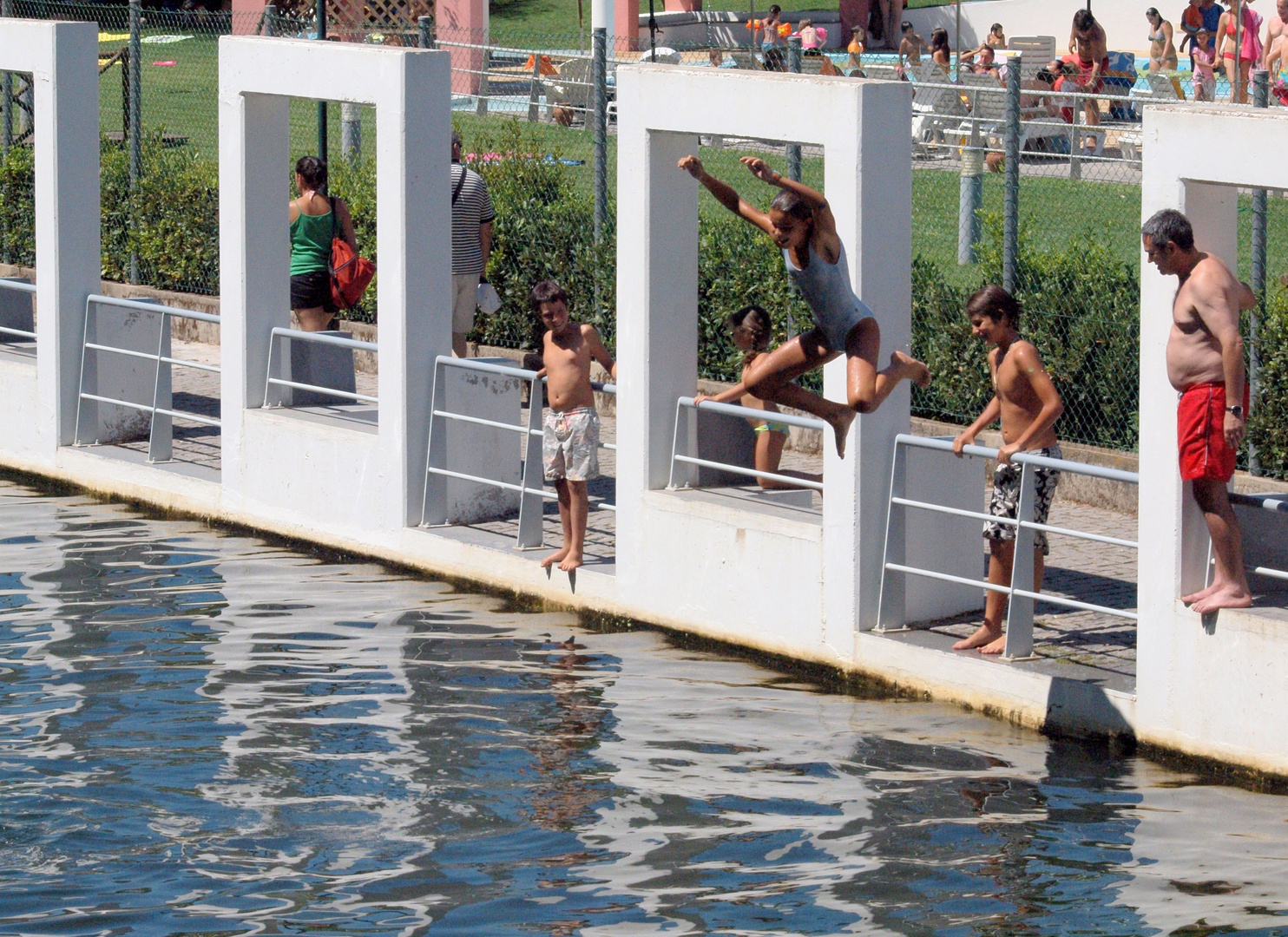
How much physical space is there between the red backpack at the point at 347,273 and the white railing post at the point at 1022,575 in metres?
5.58

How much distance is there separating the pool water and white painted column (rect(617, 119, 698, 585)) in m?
0.85

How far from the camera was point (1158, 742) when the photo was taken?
9273 millimetres

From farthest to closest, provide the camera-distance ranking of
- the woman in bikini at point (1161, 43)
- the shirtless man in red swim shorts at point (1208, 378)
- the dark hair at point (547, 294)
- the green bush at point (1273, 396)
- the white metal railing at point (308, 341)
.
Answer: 1. the woman in bikini at point (1161, 43)
2. the white metal railing at point (308, 341)
3. the green bush at point (1273, 396)
4. the dark hair at point (547, 294)
5. the shirtless man in red swim shorts at point (1208, 378)

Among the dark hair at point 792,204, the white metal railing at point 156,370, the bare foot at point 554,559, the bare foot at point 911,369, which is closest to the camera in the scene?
the dark hair at point 792,204

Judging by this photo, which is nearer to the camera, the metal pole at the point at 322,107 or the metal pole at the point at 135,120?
the metal pole at the point at 322,107

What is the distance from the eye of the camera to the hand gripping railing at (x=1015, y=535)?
9.50 metres

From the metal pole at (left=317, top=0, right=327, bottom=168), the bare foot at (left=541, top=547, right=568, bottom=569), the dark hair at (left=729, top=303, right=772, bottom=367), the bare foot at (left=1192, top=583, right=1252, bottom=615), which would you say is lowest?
the bare foot at (left=541, top=547, right=568, bottom=569)

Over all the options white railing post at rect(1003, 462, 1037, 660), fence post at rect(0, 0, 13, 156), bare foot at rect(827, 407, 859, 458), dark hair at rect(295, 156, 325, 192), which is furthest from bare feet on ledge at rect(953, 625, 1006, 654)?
fence post at rect(0, 0, 13, 156)

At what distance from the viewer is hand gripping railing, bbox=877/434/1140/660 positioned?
31.2 feet

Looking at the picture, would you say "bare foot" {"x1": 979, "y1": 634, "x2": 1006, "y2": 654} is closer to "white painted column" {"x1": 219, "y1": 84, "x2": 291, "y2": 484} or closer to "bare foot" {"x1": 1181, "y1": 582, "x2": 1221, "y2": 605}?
"bare foot" {"x1": 1181, "y1": 582, "x2": 1221, "y2": 605}

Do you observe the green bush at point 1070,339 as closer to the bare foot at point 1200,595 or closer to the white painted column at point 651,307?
the white painted column at point 651,307

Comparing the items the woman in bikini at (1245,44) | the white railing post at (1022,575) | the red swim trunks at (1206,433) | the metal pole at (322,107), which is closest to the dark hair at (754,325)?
the white railing post at (1022,575)

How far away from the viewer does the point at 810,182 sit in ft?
74.8

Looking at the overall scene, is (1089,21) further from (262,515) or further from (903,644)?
(903,644)
